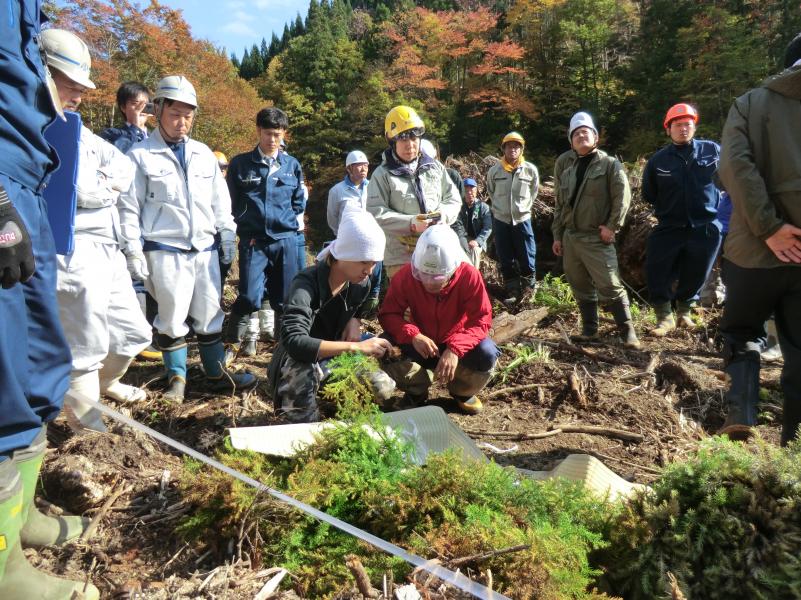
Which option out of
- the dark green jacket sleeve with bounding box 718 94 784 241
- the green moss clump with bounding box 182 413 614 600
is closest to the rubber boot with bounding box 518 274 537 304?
the dark green jacket sleeve with bounding box 718 94 784 241

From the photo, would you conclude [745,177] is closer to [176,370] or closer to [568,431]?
[568,431]

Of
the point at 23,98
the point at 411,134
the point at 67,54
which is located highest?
the point at 67,54

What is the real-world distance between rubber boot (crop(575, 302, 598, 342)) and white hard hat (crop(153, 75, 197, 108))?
397 centimetres

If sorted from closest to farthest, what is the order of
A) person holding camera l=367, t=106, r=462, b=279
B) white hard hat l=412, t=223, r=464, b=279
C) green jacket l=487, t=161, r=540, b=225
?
white hard hat l=412, t=223, r=464, b=279 → person holding camera l=367, t=106, r=462, b=279 → green jacket l=487, t=161, r=540, b=225

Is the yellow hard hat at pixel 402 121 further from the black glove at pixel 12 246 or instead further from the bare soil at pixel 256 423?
the black glove at pixel 12 246

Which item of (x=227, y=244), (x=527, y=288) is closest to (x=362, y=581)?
(x=227, y=244)

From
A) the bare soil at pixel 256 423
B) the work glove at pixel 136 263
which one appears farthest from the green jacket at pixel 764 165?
the work glove at pixel 136 263

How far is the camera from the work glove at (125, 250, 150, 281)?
3.49 metres

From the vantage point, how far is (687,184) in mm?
5605

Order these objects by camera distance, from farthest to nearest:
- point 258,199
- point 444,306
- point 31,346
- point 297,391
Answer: point 258,199 < point 444,306 < point 297,391 < point 31,346

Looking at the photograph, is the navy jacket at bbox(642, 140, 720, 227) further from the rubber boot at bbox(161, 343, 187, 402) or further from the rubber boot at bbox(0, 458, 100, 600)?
the rubber boot at bbox(0, 458, 100, 600)

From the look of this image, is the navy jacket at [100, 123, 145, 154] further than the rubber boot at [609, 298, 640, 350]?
No

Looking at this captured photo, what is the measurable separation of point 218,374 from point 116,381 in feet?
2.32

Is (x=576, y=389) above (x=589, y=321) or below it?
below
